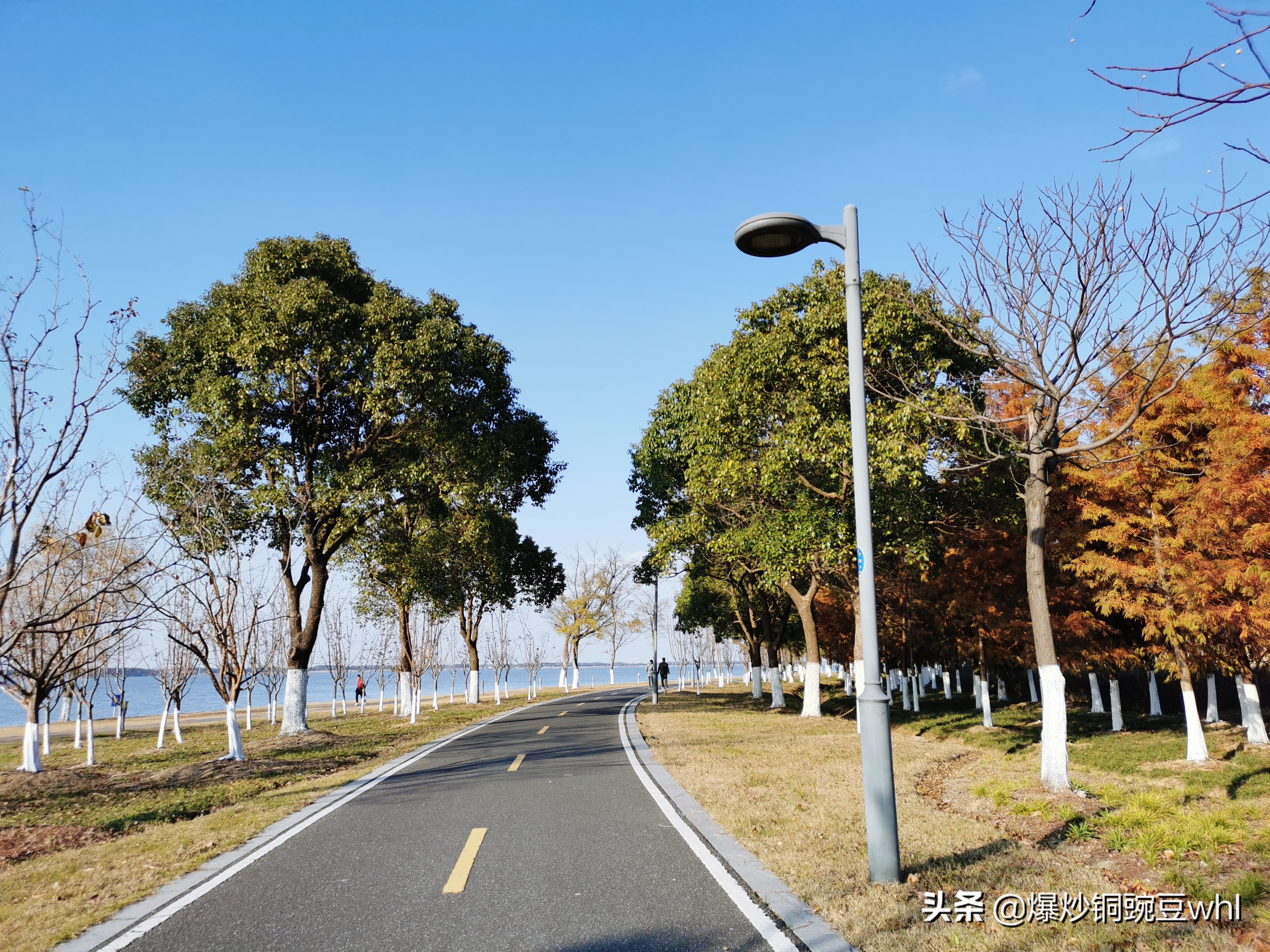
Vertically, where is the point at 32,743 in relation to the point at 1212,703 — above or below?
above

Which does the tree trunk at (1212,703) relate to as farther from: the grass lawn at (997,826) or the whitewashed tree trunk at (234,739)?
the whitewashed tree trunk at (234,739)

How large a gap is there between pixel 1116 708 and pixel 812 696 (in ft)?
28.3

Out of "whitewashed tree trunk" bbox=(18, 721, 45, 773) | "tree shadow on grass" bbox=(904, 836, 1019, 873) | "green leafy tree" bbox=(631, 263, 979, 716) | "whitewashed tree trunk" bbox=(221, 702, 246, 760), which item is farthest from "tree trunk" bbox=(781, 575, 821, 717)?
"whitewashed tree trunk" bbox=(18, 721, 45, 773)

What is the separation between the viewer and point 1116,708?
2247cm

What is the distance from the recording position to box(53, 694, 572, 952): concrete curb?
5.52m

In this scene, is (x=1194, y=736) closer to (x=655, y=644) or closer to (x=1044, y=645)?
(x=1044, y=645)

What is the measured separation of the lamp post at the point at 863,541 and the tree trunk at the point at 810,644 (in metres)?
18.7

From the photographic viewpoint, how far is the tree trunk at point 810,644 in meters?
25.4

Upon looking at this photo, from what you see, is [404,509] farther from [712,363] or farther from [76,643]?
[712,363]

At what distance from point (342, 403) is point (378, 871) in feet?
57.5

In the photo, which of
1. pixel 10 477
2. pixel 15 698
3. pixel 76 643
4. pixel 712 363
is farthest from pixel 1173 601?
pixel 76 643

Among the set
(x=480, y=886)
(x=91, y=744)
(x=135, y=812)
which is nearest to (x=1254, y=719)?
(x=480, y=886)

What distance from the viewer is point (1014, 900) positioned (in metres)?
5.89

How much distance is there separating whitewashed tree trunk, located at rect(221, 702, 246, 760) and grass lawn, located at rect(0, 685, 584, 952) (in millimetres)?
416
